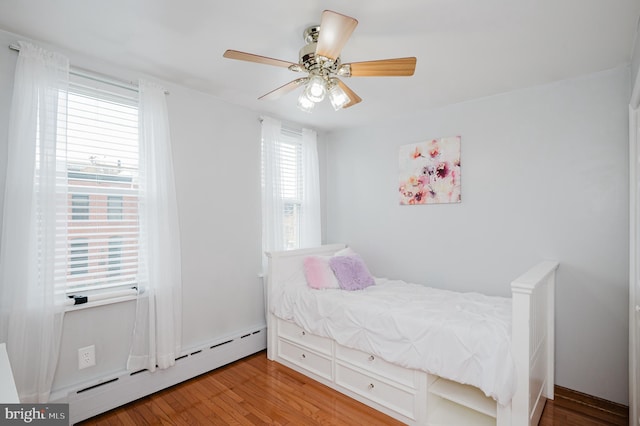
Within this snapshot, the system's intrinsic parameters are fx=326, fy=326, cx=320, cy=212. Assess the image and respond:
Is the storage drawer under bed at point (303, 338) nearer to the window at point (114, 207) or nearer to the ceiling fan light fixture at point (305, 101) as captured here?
the window at point (114, 207)

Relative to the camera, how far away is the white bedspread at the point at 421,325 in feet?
5.92

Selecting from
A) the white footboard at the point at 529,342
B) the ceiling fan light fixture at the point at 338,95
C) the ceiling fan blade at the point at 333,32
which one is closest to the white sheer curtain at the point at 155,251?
the ceiling fan light fixture at the point at 338,95

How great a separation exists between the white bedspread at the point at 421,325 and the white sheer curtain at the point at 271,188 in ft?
1.92

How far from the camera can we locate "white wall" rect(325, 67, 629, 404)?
2.28m

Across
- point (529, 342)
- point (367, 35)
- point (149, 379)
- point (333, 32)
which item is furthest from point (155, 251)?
point (529, 342)

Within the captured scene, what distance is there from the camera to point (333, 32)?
143cm

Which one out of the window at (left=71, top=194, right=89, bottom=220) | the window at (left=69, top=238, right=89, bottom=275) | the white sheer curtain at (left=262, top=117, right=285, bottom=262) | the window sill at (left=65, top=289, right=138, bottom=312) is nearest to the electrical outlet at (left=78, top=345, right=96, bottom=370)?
the window sill at (left=65, top=289, right=138, bottom=312)

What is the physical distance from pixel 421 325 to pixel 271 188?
195 cm

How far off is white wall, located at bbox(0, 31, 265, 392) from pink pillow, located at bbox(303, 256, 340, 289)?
0.59 meters

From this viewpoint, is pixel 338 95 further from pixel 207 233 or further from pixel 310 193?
pixel 310 193

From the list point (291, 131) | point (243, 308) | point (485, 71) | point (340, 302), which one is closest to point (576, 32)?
point (485, 71)

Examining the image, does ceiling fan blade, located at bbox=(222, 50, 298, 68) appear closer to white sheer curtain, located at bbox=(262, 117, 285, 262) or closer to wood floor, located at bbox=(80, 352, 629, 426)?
white sheer curtain, located at bbox=(262, 117, 285, 262)

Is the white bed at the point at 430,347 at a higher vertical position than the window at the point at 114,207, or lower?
lower

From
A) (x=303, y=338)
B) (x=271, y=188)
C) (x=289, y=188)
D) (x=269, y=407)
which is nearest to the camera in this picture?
(x=269, y=407)
